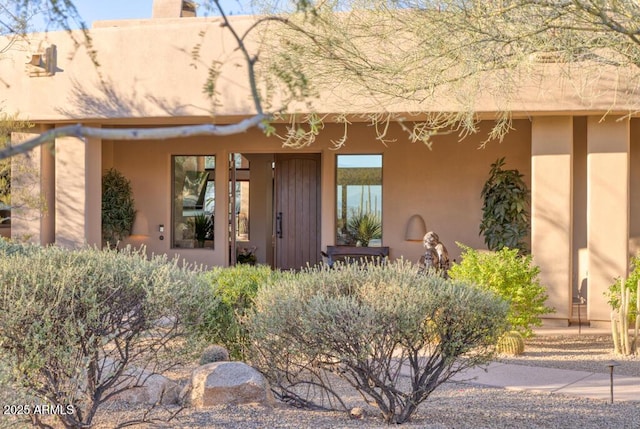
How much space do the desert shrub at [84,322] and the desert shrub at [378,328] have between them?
67 cm

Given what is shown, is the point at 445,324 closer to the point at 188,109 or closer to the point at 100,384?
the point at 100,384

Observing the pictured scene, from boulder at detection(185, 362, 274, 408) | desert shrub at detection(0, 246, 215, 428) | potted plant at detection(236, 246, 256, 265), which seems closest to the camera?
desert shrub at detection(0, 246, 215, 428)

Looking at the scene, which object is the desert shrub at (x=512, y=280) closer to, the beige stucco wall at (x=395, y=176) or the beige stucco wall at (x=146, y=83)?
the beige stucco wall at (x=146, y=83)

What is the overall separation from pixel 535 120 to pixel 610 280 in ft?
7.59

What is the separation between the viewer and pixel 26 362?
4.36m

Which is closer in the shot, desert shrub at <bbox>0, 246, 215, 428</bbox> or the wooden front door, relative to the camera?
desert shrub at <bbox>0, 246, 215, 428</bbox>

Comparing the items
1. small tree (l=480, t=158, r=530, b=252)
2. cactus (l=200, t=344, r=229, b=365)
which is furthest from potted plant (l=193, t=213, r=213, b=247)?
cactus (l=200, t=344, r=229, b=365)

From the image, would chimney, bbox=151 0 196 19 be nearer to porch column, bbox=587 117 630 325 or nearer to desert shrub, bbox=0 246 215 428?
porch column, bbox=587 117 630 325

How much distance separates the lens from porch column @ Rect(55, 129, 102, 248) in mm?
11047

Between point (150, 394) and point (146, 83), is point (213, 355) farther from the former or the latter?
point (146, 83)

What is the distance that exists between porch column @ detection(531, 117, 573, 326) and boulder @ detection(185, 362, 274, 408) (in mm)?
5388

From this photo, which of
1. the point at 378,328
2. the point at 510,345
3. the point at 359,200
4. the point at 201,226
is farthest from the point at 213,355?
the point at 201,226

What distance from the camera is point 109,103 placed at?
1055 centimetres

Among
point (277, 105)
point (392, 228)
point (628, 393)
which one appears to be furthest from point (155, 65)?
point (628, 393)
